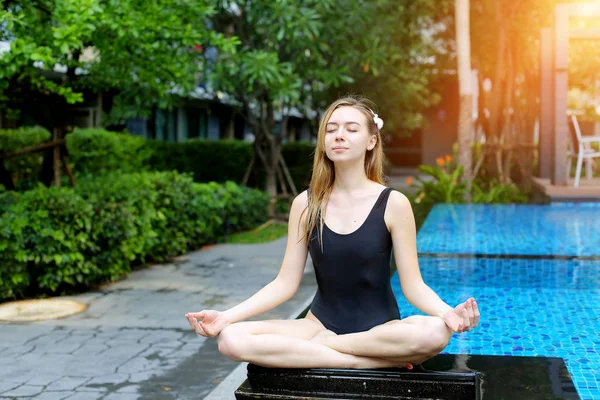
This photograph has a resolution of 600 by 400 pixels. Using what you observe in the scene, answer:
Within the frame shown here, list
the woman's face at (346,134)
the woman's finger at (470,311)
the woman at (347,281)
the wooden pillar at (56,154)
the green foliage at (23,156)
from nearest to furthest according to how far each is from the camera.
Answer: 1. the woman's finger at (470,311)
2. the woman at (347,281)
3. the woman's face at (346,134)
4. the wooden pillar at (56,154)
5. the green foliage at (23,156)

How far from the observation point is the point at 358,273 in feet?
9.03

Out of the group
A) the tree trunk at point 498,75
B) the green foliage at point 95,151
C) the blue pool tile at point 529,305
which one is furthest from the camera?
the tree trunk at point 498,75

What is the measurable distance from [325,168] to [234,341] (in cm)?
78

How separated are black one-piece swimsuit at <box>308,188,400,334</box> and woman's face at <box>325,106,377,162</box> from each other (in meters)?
0.20

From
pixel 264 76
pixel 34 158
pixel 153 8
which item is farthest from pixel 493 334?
pixel 34 158

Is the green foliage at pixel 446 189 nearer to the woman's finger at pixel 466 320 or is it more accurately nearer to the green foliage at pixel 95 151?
the green foliage at pixel 95 151

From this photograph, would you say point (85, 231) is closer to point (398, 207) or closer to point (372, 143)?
point (372, 143)

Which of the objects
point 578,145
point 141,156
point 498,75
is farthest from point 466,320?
point 498,75

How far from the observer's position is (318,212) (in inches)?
114

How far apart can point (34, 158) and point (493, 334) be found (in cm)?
1001

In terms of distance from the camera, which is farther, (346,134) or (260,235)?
(260,235)

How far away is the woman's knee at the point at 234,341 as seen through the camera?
103 inches

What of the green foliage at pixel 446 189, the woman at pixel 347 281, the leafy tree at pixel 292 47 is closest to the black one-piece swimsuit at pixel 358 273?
the woman at pixel 347 281

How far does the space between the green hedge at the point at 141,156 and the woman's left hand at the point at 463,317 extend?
26.3 feet
